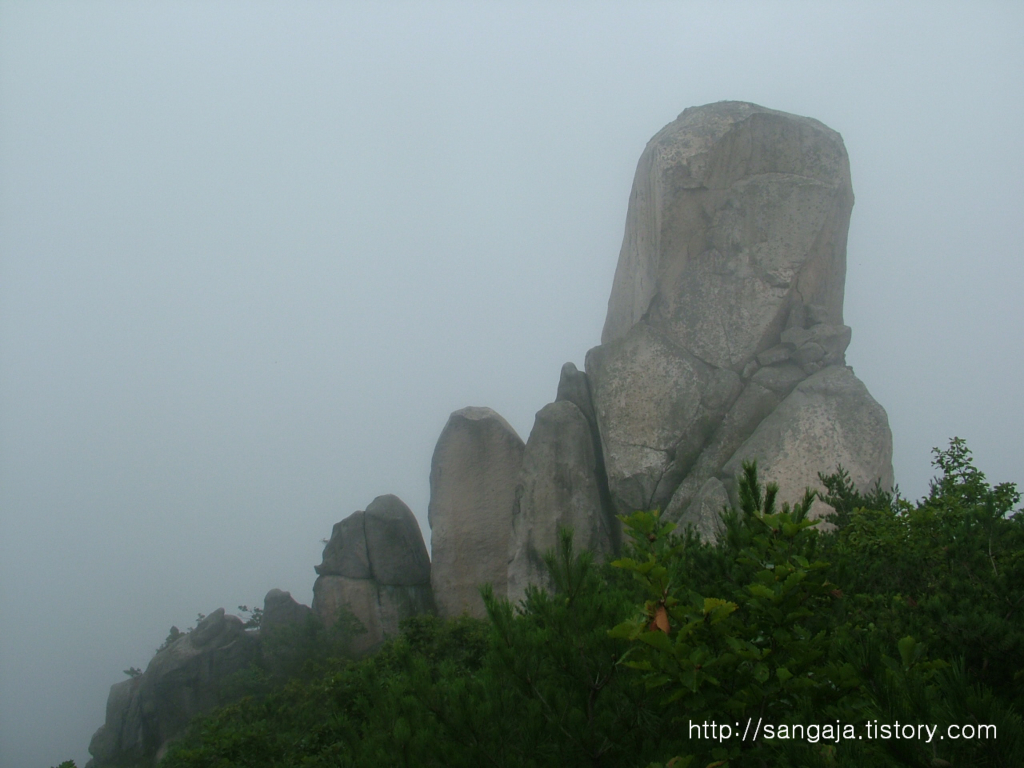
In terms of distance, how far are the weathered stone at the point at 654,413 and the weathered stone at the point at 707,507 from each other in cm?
126

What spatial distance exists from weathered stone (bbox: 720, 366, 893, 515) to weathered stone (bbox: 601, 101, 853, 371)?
5.82ft

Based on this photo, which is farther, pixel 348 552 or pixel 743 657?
pixel 348 552

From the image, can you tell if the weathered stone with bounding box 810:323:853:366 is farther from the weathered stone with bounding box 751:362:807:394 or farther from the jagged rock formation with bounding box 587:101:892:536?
the weathered stone with bounding box 751:362:807:394

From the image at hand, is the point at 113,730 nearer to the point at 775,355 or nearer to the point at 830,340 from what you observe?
the point at 775,355

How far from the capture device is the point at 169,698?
18.7 metres

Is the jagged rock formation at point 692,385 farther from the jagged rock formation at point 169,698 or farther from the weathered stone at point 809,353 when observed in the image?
the jagged rock formation at point 169,698

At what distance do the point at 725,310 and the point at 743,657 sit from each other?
12.6 metres

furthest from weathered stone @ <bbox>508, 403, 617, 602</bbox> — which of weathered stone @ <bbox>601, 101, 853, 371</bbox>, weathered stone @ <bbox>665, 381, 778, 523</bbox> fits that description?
weathered stone @ <bbox>601, 101, 853, 371</bbox>

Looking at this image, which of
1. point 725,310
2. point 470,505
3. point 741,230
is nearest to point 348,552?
point 470,505

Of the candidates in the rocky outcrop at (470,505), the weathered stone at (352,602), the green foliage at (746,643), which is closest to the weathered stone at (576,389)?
the rocky outcrop at (470,505)

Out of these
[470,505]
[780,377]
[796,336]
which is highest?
[796,336]

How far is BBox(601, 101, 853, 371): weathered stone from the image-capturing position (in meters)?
14.8

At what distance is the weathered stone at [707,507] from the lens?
1228 centimetres

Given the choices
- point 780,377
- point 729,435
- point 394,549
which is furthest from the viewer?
point 394,549
